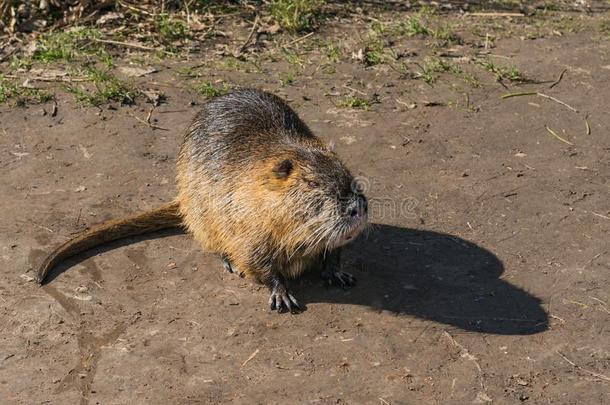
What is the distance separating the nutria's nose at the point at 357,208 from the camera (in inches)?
154

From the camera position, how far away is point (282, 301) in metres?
4.11

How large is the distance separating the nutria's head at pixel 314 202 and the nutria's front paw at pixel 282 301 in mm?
194

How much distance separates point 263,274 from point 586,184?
2.00m

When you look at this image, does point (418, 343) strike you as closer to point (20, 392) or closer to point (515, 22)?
point (20, 392)

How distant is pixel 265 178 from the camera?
4133 millimetres

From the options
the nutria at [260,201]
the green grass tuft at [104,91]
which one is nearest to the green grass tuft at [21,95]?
the green grass tuft at [104,91]

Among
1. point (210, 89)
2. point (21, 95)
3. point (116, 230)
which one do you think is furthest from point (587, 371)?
point (21, 95)

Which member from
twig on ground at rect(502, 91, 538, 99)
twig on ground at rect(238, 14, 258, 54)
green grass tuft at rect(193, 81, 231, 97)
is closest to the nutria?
green grass tuft at rect(193, 81, 231, 97)

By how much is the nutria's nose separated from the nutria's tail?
1142mm

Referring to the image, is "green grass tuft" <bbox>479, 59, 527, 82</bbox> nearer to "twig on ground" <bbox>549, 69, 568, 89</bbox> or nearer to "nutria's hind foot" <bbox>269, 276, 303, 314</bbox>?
"twig on ground" <bbox>549, 69, 568, 89</bbox>

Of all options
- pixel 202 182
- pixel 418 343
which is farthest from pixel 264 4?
pixel 418 343

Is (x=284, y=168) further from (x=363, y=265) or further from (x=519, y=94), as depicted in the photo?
(x=519, y=94)

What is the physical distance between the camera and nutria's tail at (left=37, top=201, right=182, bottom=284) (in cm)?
432

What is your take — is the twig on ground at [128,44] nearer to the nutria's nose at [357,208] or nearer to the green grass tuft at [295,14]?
the green grass tuft at [295,14]
